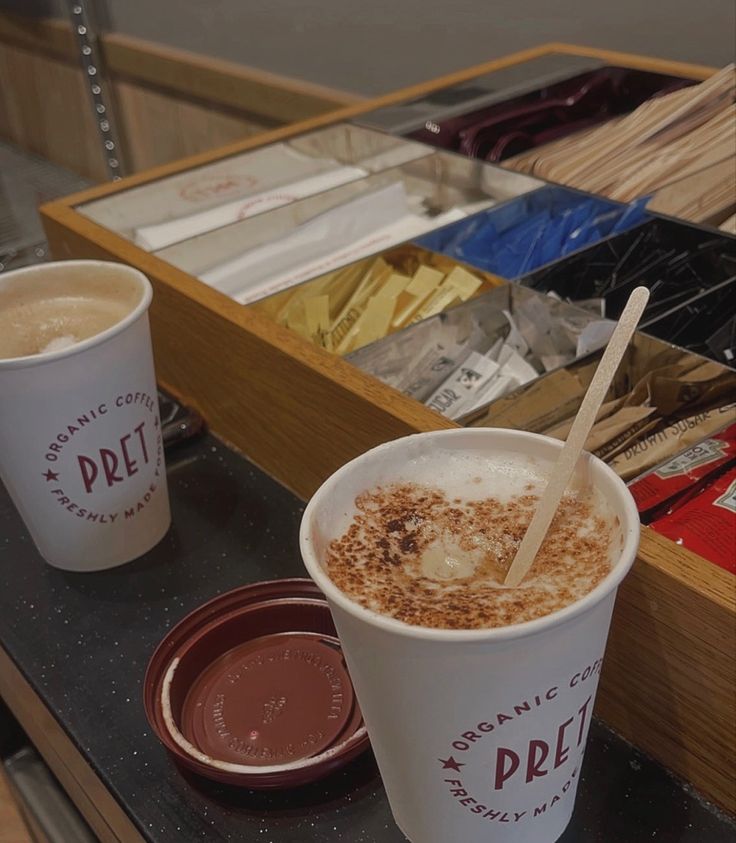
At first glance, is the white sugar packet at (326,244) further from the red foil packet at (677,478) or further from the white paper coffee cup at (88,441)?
the red foil packet at (677,478)

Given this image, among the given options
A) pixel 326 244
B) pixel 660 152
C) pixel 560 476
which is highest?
pixel 560 476

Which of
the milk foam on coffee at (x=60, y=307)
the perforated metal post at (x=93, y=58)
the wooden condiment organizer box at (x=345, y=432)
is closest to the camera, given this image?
the wooden condiment organizer box at (x=345, y=432)

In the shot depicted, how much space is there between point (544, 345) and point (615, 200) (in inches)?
11.0

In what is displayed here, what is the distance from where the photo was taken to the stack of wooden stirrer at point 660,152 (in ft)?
4.11

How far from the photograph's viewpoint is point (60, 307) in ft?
3.17

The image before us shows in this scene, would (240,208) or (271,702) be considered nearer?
(271,702)

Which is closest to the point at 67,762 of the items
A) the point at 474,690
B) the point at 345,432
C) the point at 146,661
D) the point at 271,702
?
the point at 146,661

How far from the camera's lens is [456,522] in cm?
62

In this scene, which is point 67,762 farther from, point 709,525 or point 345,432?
point 709,525

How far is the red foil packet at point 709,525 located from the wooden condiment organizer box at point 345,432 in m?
0.13

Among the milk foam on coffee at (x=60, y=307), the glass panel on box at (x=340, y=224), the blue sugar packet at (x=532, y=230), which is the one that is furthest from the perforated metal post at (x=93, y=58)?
the milk foam on coffee at (x=60, y=307)

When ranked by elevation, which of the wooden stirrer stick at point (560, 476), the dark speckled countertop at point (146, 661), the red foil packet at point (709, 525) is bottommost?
the dark speckled countertop at point (146, 661)

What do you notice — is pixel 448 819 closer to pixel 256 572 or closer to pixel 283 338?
pixel 256 572

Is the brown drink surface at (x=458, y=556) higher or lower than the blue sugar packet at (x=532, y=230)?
higher
